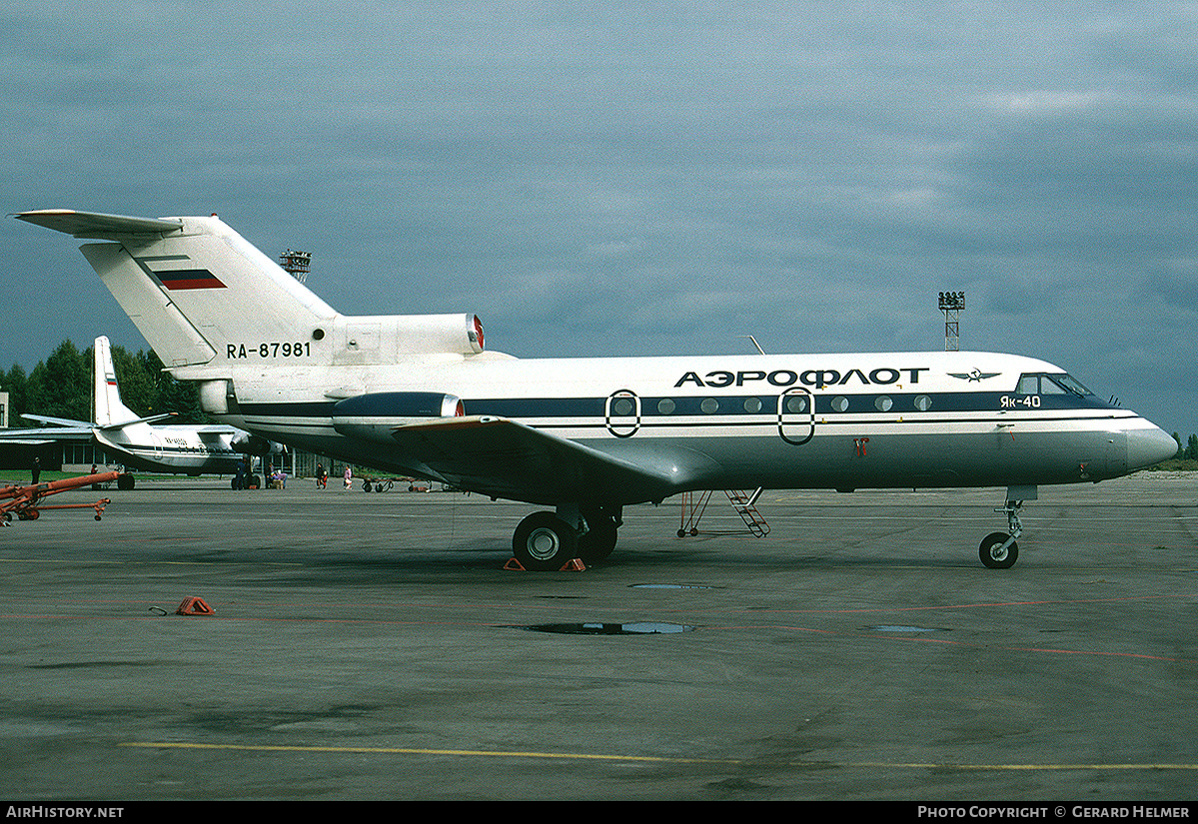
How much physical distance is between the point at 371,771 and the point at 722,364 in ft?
50.7

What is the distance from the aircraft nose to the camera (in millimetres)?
19672

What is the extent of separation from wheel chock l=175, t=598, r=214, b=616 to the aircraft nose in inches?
604

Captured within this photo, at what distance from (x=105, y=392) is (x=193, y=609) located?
53.1 metres

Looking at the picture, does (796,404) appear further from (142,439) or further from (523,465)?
(142,439)

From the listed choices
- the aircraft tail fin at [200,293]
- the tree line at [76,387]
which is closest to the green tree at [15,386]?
the tree line at [76,387]

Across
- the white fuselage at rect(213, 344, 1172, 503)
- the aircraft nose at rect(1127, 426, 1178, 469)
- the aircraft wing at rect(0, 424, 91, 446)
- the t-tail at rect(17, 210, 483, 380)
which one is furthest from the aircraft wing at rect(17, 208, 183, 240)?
the aircraft wing at rect(0, 424, 91, 446)

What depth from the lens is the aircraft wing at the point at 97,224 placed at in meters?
20.2

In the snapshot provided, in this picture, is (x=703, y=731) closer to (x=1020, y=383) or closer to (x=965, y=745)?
(x=965, y=745)

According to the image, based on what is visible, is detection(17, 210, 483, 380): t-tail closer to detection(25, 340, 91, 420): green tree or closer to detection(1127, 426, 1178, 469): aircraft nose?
detection(1127, 426, 1178, 469): aircraft nose

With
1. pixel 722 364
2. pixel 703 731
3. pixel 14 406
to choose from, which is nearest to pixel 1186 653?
pixel 703 731

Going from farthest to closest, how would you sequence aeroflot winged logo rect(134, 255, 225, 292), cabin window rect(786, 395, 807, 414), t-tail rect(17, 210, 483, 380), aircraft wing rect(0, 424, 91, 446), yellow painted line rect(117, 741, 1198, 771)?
aircraft wing rect(0, 424, 91, 446)
aeroflot winged logo rect(134, 255, 225, 292)
t-tail rect(17, 210, 483, 380)
cabin window rect(786, 395, 807, 414)
yellow painted line rect(117, 741, 1198, 771)

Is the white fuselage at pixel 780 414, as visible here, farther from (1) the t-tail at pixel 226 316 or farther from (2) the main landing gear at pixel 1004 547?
(2) the main landing gear at pixel 1004 547

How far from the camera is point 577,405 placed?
69.6 feet

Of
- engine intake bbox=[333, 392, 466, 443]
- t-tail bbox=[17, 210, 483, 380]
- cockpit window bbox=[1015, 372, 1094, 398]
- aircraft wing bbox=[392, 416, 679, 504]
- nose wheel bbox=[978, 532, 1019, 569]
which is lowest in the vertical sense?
nose wheel bbox=[978, 532, 1019, 569]
